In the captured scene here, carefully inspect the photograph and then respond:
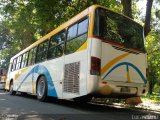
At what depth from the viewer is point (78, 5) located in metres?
21.5

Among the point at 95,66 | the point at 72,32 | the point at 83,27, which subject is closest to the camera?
the point at 95,66

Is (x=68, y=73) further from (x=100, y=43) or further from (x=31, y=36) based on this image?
(x=31, y=36)

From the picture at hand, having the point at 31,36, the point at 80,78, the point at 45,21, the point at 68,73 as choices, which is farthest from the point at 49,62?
the point at 31,36

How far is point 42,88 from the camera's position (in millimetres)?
14859

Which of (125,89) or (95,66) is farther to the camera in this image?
(125,89)

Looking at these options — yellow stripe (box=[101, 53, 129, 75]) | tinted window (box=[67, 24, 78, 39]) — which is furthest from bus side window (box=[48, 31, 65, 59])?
yellow stripe (box=[101, 53, 129, 75])

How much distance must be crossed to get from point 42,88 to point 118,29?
5.00 m

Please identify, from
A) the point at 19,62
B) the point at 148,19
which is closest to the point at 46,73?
the point at 148,19

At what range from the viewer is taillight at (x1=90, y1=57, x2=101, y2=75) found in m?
10.4

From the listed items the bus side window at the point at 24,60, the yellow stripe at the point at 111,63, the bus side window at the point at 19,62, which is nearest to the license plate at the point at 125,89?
the yellow stripe at the point at 111,63

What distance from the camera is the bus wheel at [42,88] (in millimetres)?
14316

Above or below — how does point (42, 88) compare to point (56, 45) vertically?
below

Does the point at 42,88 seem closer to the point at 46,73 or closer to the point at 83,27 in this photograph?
the point at 46,73

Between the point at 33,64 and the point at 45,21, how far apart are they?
4.93 meters
